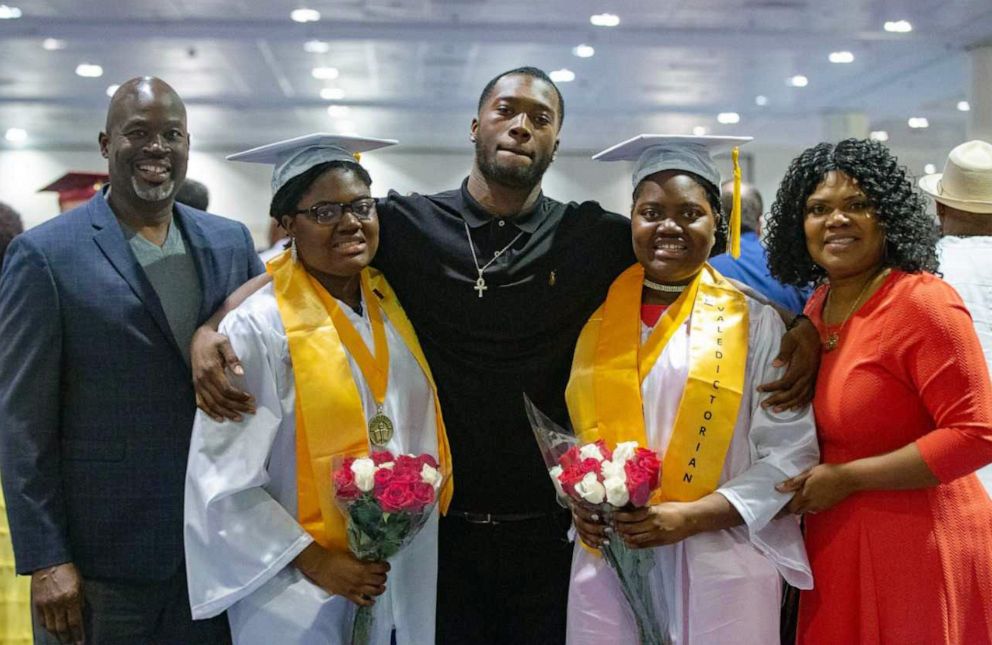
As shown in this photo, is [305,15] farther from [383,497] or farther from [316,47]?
[383,497]

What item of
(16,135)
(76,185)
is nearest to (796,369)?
(76,185)

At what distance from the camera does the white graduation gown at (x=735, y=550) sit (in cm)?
276

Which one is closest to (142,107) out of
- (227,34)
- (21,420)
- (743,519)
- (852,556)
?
(21,420)

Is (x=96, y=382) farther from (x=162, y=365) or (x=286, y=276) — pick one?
(x=286, y=276)

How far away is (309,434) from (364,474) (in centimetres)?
30

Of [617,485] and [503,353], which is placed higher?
[503,353]

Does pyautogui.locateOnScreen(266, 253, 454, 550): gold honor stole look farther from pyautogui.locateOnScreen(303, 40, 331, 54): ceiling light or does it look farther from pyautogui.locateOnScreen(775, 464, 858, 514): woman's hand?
pyautogui.locateOnScreen(303, 40, 331, 54): ceiling light

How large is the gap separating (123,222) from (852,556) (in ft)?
7.21

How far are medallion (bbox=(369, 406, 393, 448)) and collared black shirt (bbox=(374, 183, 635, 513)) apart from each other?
33 centimetres

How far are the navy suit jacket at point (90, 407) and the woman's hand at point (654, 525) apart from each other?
1227mm

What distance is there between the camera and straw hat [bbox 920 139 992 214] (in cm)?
383

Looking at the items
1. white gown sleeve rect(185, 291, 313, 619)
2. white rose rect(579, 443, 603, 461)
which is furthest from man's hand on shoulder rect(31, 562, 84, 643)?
white rose rect(579, 443, 603, 461)

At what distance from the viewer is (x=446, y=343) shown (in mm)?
3189

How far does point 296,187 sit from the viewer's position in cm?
291
